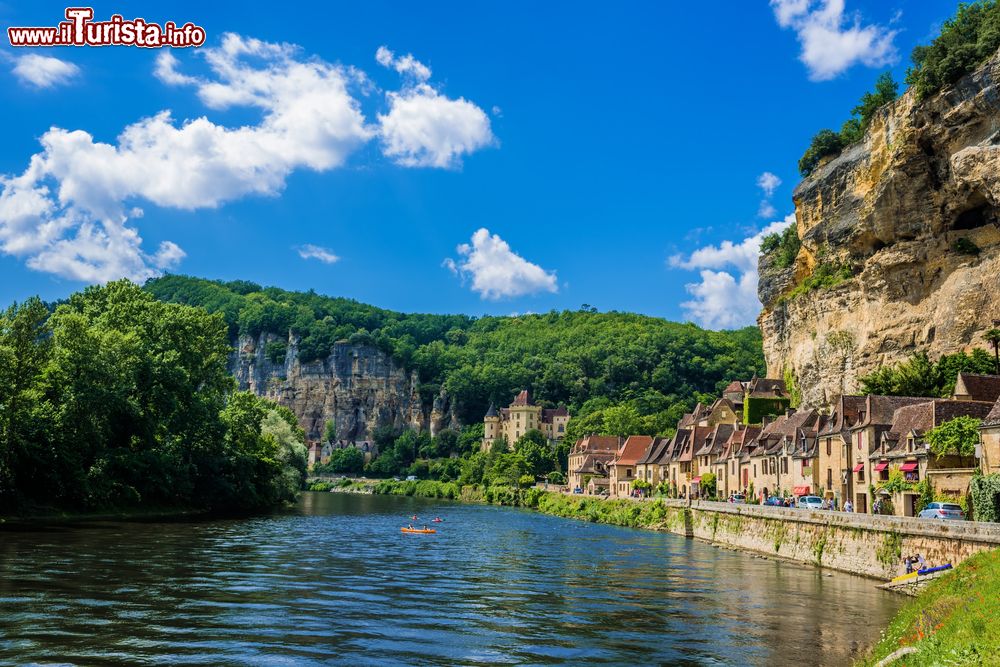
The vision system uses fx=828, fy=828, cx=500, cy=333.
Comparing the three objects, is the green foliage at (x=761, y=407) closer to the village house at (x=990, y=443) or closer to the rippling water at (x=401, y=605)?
the rippling water at (x=401, y=605)

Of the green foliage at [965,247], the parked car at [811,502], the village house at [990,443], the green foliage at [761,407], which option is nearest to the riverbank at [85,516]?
the parked car at [811,502]

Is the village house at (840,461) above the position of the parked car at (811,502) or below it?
above

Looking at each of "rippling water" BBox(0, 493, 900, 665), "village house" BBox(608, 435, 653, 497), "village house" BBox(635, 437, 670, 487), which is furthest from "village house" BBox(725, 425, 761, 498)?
"village house" BBox(608, 435, 653, 497)

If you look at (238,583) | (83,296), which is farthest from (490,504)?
(238,583)

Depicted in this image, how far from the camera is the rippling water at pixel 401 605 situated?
67.4ft

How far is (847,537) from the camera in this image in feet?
126

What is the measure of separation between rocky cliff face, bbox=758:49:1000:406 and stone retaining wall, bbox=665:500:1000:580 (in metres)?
21.4

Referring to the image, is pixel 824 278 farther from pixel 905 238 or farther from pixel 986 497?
pixel 986 497

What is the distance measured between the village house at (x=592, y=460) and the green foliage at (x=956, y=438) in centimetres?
6881

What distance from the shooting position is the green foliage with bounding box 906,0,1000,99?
5778 cm

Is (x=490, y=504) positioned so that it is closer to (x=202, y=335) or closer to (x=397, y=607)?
(x=202, y=335)

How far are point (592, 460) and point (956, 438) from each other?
268 ft

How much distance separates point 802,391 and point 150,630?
69233mm

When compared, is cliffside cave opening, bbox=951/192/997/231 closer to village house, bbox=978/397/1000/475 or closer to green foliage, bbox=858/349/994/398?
green foliage, bbox=858/349/994/398
